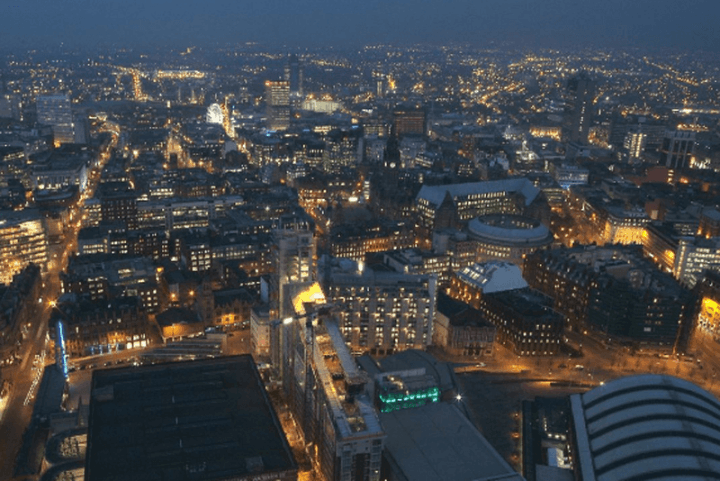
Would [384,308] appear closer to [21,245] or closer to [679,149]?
[21,245]

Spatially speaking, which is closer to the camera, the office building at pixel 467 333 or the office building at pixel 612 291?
the office building at pixel 467 333

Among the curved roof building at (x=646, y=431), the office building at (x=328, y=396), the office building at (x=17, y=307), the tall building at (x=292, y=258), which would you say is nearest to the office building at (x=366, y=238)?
the tall building at (x=292, y=258)

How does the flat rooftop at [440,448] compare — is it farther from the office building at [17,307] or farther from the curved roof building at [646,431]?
the office building at [17,307]

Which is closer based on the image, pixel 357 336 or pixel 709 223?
pixel 357 336

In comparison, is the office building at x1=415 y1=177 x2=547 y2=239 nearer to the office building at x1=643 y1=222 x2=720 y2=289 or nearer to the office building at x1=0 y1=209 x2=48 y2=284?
the office building at x1=643 y1=222 x2=720 y2=289

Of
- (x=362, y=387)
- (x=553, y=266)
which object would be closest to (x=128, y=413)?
(x=362, y=387)

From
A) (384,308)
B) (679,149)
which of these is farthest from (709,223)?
(384,308)
